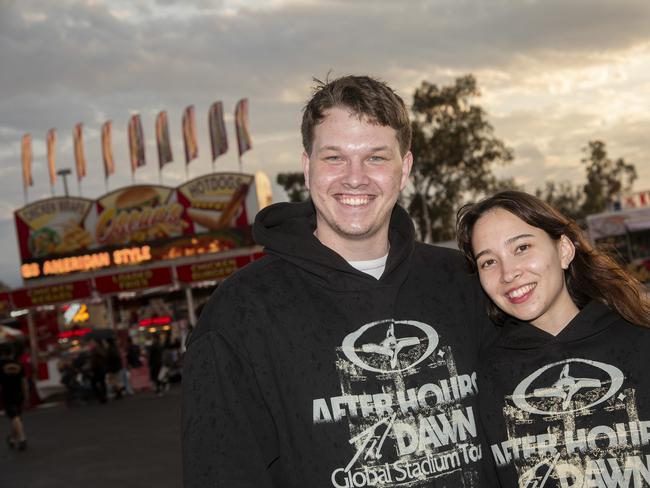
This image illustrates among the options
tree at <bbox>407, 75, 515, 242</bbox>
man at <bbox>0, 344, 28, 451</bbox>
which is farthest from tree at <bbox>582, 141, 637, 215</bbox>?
man at <bbox>0, 344, 28, 451</bbox>

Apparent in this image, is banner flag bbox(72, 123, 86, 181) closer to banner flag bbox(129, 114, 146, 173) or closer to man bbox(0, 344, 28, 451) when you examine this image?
banner flag bbox(129, 114, 146, 173)

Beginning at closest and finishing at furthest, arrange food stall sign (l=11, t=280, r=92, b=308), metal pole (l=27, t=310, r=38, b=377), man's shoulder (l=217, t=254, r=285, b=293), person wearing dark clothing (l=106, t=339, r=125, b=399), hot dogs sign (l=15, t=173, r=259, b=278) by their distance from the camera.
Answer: man's shoulder (l=217, t=254, r=285, b=293), person wearing dark clothing (l=106, t=339, r=125, b=399), metal pole (l=27, t=310, r=38, b=377), food stall sign (l=11, t=280, r=92, b=308), hot dogs sign (l=15, t=173, r=259, b=278)

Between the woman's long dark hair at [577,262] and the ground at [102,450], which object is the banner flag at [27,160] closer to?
the ground at [102,450]

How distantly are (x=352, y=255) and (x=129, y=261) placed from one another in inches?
1193

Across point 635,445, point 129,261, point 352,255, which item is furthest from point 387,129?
point 129,261

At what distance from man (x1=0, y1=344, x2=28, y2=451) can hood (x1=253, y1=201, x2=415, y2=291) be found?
38.9 feet

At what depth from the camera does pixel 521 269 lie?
316 cm

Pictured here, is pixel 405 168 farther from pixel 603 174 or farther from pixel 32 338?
pixel 603 174

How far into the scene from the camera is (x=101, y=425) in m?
15.4

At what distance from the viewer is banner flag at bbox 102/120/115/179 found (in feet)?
128

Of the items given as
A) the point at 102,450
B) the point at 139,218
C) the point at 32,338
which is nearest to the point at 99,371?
the point at 32,338

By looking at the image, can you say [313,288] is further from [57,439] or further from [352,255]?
[57,439]

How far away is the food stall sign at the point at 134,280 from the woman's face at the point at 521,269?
26537mm

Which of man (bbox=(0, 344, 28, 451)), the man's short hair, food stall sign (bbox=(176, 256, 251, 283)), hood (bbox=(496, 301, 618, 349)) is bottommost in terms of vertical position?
man (bbox=(0, 344, 28, 451))
